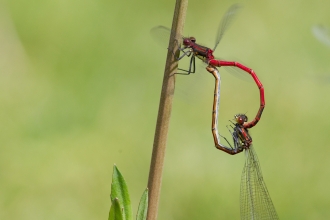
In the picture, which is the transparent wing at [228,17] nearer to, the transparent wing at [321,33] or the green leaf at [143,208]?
the transparent wing at [321,33]

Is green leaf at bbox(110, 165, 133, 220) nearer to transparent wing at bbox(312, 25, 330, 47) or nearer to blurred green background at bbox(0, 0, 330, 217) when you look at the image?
transparent wing at bbox(312, 25, 330, 47)

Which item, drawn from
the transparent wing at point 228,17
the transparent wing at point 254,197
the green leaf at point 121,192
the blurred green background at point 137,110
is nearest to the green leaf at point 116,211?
the green leaf at point 121,192

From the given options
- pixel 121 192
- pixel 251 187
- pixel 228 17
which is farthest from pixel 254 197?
pixel 121 192

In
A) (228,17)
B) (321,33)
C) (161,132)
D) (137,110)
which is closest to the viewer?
(161,132)

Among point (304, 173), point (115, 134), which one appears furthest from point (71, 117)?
point (304, 173)

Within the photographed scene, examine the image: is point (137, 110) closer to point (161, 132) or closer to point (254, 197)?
point (254, 197)

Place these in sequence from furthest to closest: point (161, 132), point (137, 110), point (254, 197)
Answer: point (137, 110), point (254, 197), point (161, 132)

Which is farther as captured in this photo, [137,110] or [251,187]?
[137,110]
